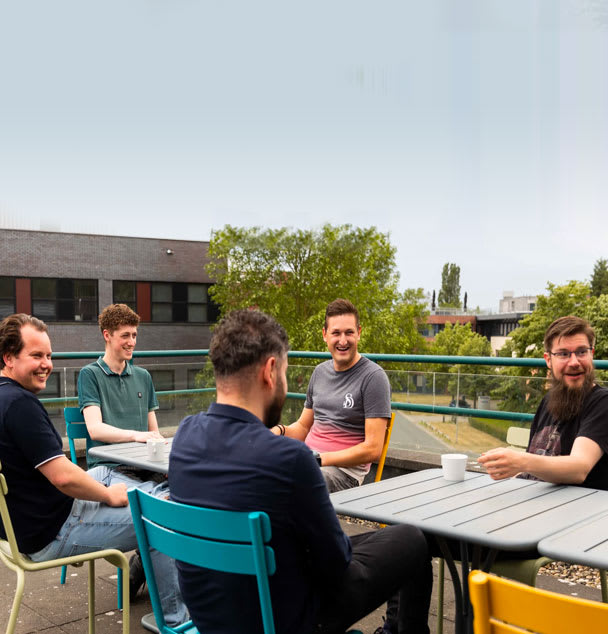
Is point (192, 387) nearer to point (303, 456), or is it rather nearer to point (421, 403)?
point (421, 403)

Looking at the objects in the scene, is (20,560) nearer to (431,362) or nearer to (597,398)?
(597,398)

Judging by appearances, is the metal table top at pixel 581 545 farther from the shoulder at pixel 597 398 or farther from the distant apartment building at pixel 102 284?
the distant apartment building at pixel 102 284

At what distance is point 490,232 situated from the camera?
4124 inches

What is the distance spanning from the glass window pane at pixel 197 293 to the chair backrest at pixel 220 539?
3295cm

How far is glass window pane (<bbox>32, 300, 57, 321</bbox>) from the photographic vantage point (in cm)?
3066

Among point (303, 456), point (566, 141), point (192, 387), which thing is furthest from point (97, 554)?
point (566, 141)

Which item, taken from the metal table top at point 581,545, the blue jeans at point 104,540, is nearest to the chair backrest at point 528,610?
the metal table top at point 581,545

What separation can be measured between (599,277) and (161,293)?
3117 inches

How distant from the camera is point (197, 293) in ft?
115

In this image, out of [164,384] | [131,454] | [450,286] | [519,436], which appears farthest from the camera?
[450,286]

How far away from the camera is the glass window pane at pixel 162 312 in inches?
1324

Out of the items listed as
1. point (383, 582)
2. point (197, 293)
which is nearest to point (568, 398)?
point (383, 582)

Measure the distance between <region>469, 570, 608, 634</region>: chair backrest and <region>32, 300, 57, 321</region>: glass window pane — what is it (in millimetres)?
31333

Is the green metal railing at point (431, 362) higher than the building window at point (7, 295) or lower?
lower
